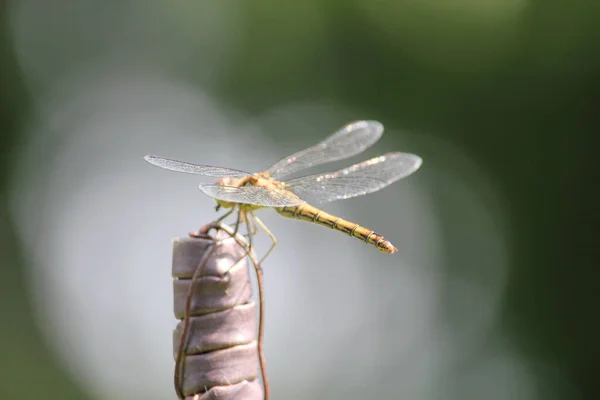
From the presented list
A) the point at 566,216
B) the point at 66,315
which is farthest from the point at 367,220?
the point at 66,315

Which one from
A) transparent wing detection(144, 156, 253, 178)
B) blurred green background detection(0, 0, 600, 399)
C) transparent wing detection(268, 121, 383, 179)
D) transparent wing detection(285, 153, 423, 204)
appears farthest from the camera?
blurred green background detection(0, 0, 600, 399)

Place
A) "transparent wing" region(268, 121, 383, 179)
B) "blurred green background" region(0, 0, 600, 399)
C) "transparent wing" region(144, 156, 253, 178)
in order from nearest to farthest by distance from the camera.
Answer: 1. "transparent wing" region(144, 156, 253, 178)
2. "transparent wing" region(268, 121, 383, 179)
3. "blurred green background" region(0, 0, 600, 399)

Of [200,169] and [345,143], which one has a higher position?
[345,143]

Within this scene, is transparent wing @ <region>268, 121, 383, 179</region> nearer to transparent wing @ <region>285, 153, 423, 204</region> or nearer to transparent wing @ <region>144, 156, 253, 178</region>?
transparent wing @ <region>285, 153, 423, 204</region>

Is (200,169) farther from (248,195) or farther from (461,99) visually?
(461,99)

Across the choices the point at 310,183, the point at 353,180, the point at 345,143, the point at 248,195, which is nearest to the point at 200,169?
the point at 248,195

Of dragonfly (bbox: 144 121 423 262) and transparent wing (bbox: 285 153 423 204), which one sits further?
transparent wing (bbox: 285 153 423 204)

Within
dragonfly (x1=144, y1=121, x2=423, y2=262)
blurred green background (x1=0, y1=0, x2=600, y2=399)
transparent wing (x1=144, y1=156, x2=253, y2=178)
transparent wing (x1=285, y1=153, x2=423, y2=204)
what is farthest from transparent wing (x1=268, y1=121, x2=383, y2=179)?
blurred green background (x1=0, y1=0, x2=600, y2=399)

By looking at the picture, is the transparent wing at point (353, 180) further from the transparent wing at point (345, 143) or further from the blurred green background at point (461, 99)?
the blurred green background at point (461, 99)
